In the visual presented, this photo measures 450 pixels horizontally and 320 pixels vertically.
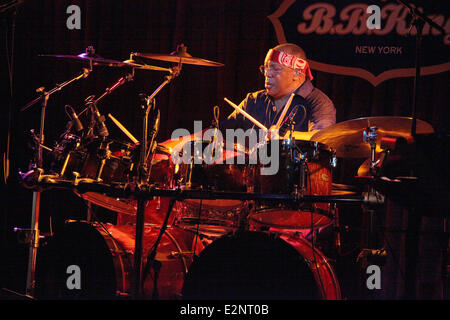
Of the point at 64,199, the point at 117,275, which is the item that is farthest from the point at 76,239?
the point at 64,199

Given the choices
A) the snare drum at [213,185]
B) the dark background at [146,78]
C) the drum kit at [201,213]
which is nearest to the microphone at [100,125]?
the drum kit at [201,213]

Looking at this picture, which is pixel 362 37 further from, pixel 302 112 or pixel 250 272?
pixel 250 272

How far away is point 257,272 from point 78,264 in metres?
1.20

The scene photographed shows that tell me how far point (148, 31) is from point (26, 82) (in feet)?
4.42

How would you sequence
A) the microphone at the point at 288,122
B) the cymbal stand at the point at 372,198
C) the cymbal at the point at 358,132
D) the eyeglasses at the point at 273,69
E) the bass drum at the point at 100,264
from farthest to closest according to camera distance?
the eyeglasses at the point at 273,69
the bass drum at the point at 100,264
the microphone at the point at 288,122
the cymbal at the point at 358,132
the cymbal stand at the point at 372,198

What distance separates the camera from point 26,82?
500 centimetres

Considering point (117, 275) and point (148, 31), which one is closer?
point (117, 275)

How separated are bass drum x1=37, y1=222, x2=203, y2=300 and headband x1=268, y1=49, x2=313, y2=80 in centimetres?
175

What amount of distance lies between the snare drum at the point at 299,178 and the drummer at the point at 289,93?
131 cm

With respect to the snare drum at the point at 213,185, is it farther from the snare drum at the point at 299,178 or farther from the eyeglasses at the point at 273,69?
the eyeglasses at the point at 273,69

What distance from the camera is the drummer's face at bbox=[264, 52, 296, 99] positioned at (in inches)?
165

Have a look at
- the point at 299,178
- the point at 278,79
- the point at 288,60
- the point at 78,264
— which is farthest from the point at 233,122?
the point at 78,264

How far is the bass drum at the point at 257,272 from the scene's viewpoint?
2.60m
